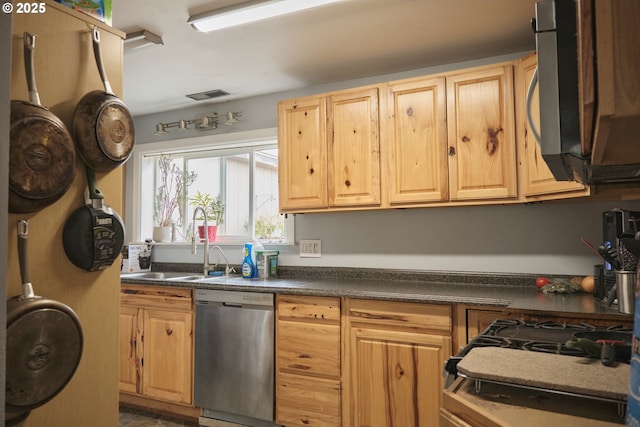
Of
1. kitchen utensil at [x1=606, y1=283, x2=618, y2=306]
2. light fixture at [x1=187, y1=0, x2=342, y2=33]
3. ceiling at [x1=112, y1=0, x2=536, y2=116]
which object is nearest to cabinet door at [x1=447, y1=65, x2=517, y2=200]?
ceiling at [x1=112, y1=0, x2=536, y2=116]

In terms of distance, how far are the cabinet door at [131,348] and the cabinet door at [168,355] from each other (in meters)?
0.06

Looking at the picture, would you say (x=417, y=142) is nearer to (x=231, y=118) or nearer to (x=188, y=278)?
(x=231, y=118)

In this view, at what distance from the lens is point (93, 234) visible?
146 centimetres

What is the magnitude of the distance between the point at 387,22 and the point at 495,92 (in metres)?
0.76

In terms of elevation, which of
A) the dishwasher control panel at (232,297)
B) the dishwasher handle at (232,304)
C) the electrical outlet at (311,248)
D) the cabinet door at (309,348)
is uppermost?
the electrical outlet at (311,248)

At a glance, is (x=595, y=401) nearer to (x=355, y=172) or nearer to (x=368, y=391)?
(x=368, y=391)

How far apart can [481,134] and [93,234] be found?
6.97 ft

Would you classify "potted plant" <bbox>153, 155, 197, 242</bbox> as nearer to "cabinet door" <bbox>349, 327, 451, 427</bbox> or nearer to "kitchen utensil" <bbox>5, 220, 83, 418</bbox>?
"cabinet door" <bbox>349, 327, 451, 427</bbox>

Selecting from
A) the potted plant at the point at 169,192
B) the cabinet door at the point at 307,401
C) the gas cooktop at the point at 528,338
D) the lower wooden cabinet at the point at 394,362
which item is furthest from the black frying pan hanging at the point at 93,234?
the potted plant at the point at 169,192

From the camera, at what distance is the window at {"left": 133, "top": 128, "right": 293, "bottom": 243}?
3678mm

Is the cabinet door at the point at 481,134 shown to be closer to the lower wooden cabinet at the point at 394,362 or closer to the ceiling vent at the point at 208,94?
the lower wooden cabinet at the point at 394,362

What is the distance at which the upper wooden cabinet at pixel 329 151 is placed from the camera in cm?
283

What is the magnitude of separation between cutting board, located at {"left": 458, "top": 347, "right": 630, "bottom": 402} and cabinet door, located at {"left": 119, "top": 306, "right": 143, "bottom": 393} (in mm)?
2822

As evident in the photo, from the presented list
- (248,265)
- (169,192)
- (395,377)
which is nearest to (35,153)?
(395,377)
